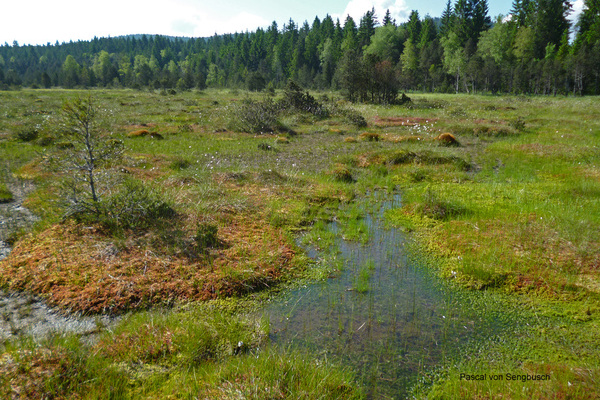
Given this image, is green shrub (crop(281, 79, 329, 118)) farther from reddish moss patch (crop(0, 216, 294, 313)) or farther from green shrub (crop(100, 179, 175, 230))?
reddish moss patch (crop(0, 216, 294, 313))

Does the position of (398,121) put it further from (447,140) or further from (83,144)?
(83,144)

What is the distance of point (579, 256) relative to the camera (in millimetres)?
5617

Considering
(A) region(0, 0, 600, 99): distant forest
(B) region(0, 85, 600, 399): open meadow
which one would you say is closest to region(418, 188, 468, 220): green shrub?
(B) region(0, 85, 600, 399): open meadow

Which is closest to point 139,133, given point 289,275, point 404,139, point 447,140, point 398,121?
point 404,139

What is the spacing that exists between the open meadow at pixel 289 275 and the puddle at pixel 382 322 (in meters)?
0.03

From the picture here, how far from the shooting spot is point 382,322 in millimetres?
4383

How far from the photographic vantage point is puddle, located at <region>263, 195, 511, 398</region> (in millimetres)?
3691

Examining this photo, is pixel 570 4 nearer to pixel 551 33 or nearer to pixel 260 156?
pixel 551 33

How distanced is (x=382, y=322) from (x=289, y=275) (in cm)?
176

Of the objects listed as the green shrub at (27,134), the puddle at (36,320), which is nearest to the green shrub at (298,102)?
the green shrub at (27,134)

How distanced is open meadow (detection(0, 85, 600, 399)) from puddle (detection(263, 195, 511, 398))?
0.09 feet

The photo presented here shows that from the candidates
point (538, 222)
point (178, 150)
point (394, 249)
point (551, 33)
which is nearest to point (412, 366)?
point (394, 249)

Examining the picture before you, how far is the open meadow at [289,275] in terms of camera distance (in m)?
3.26

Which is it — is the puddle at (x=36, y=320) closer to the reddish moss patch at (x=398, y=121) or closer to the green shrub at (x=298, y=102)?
the reddish moss patch at (x=398, y=121)
